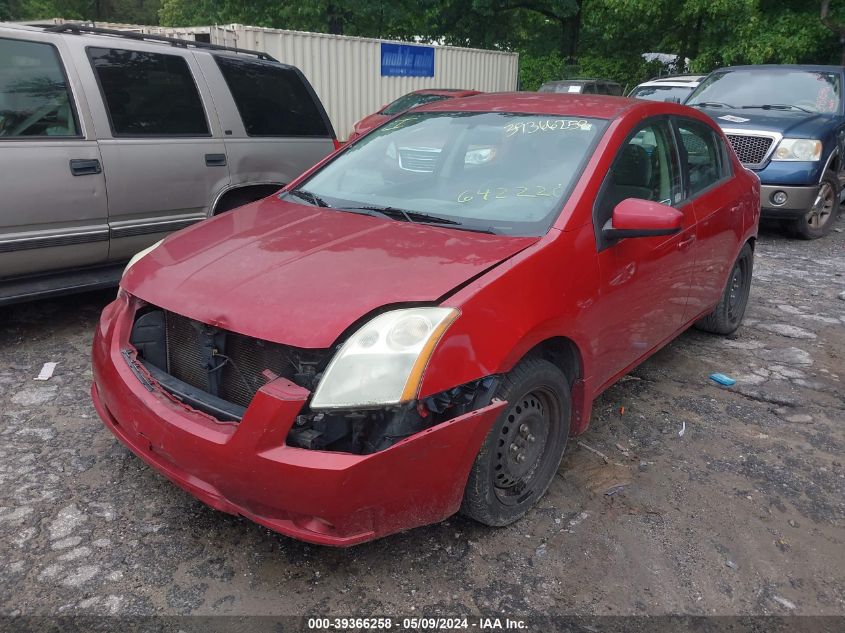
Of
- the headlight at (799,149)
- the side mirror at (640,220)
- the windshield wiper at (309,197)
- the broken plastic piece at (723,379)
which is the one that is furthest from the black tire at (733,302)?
the headlight at (799,149)

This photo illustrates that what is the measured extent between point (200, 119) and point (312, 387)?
11.6ft

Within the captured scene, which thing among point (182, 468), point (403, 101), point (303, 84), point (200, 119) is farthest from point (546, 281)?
point (403, 101)

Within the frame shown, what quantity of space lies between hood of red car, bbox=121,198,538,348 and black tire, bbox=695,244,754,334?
270cm

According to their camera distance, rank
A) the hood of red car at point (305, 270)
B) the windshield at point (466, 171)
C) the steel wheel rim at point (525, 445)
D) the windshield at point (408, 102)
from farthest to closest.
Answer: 1. the windshield at point (408, 102)
2. the windshield at point (466, 171)
3. the steel wheel rim at point (525, 445)
4. the hood of red car at point (305, 270)

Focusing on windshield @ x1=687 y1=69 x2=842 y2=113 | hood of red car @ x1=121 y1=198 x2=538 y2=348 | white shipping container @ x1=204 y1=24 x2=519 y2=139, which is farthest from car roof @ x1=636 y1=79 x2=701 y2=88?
hood of red car @ x1=121 y1=198 x2=538 y2=348

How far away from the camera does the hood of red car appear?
2.37 m

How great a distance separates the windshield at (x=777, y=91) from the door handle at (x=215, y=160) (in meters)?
6.81

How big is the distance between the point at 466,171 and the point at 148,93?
8.88 ft

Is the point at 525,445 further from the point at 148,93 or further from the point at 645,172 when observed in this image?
the point at 148,93

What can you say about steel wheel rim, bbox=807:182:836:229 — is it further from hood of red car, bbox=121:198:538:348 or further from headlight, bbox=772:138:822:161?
hood of red car, bbox=121:198:538:348

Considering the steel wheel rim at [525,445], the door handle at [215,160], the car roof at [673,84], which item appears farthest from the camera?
the car roof at [673,84]

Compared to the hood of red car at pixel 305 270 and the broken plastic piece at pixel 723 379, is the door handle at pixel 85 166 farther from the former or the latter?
the broken plastic piece at pixel 723 379

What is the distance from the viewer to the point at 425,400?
2.30 metres

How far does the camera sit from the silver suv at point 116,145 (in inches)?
164
